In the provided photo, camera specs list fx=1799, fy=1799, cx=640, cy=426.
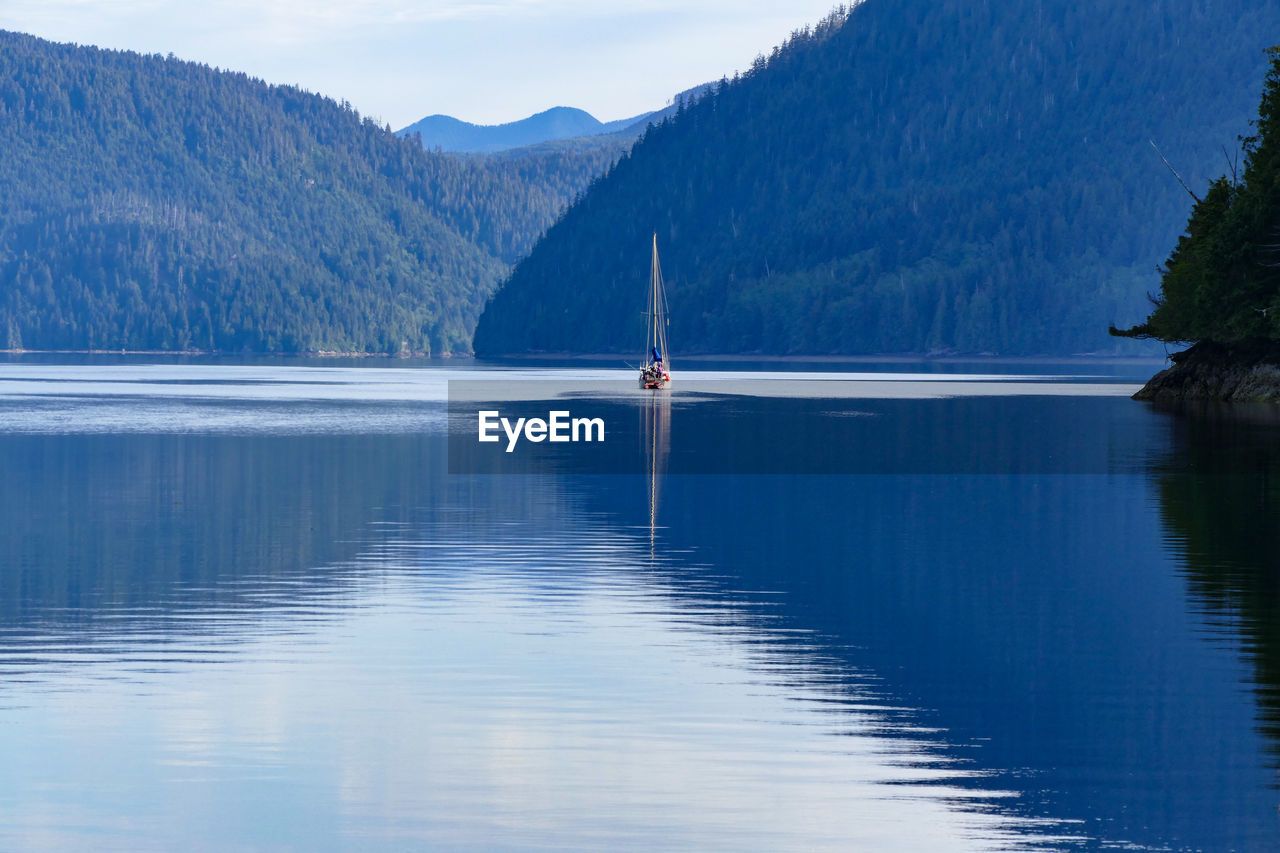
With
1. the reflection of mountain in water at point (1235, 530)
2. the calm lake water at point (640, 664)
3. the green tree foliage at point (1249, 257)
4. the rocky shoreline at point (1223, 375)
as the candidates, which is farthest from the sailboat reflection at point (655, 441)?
the rocky shoreline at point (1223, 375)

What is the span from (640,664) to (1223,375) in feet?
298

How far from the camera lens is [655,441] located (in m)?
72.9

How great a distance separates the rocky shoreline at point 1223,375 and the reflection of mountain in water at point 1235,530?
2787 cm

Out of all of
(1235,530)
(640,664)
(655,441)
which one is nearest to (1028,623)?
(640,664)

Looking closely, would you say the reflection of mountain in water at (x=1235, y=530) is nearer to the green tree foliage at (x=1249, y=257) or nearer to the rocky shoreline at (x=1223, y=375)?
the green tree foliage at (x=1249, y=257)

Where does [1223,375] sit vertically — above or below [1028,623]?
above

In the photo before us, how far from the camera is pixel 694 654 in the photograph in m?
22.4

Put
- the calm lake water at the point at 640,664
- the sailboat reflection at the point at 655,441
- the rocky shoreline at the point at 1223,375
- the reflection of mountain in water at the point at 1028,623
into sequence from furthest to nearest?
the rocky shoreline at the point at 1223,375 → the sailboat reflection at the point at 655,441 → the reflection of mountain in water at the point at 1028,623 → the calm lake water at the point at 640,664

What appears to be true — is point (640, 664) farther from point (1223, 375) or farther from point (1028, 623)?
point (1223, 375)

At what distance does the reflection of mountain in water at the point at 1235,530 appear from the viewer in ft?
76.8

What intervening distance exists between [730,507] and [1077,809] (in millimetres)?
28351

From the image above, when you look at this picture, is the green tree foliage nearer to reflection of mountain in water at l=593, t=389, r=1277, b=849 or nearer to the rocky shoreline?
the rocky shoreline

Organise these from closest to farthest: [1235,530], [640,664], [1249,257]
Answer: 1. [640,664]
2. [1235,530]
3. [1249,257]

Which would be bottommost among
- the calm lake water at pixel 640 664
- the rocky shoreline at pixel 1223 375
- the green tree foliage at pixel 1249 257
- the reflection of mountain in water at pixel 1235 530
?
the calm lake water at pixel 640 664
